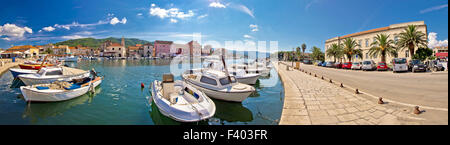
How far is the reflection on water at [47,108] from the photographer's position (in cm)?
820

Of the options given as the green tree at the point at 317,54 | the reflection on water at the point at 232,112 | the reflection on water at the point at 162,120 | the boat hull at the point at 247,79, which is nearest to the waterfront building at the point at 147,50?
the green tree at the point at 317,54

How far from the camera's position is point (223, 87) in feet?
33.1

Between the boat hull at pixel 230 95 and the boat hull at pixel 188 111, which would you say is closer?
the boat hull at pixel 188 111

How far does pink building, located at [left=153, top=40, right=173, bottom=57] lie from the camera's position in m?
108

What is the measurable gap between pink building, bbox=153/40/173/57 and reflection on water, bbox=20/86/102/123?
339 ft

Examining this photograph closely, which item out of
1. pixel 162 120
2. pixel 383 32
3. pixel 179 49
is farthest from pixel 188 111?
pixel 179 49

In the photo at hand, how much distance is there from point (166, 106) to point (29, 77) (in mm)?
14665

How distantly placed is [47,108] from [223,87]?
9.88 meters

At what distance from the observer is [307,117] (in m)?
5.83

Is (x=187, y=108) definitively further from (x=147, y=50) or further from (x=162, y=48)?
(x=162, y=48)

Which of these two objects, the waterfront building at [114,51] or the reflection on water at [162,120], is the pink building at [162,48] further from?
the reflection on water at [162,120]

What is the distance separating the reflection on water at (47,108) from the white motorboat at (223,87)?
25.0 feet
